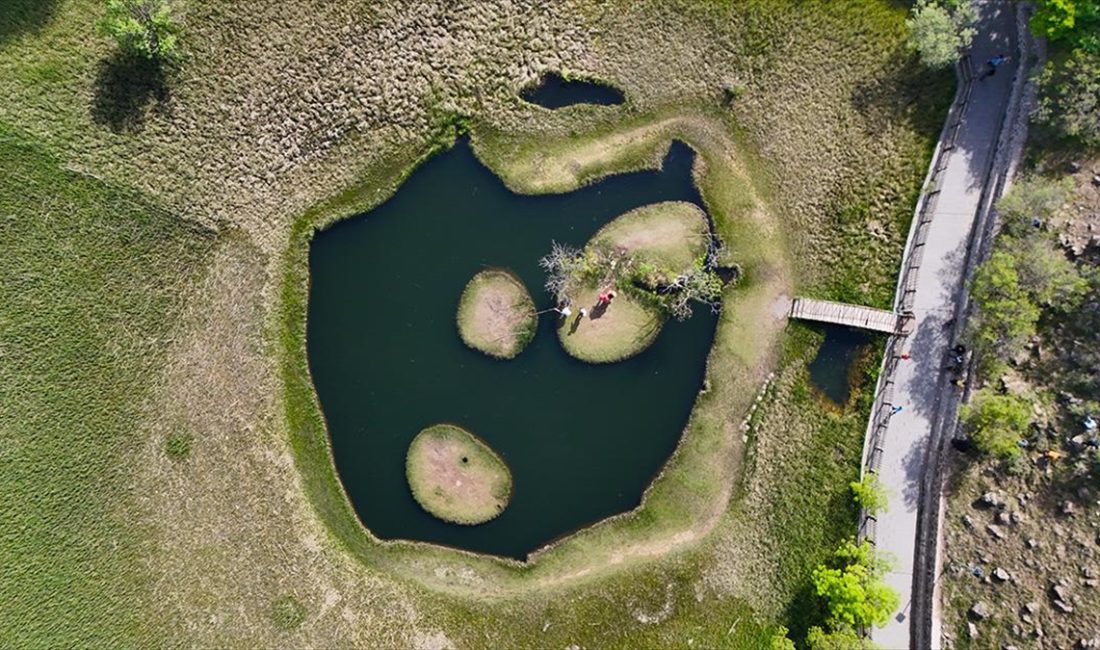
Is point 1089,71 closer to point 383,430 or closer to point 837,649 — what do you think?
point 837,649

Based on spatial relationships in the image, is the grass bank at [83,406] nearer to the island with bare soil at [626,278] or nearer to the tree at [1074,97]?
the island with bare soil at [626,278]

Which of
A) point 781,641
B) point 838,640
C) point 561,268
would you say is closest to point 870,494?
point 838,640

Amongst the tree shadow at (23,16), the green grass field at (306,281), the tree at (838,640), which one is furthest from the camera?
the green grass field at (306,281)

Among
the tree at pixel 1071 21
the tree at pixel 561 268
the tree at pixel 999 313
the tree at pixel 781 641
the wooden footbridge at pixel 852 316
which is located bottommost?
the tree at pixel 781 641

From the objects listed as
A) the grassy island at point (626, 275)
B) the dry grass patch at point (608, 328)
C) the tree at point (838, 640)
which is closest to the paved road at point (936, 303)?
the tree at point (838, 640)

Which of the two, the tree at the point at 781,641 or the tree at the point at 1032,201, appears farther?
the tree at the point at 781,641

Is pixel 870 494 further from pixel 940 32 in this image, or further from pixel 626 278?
pixel 940 32

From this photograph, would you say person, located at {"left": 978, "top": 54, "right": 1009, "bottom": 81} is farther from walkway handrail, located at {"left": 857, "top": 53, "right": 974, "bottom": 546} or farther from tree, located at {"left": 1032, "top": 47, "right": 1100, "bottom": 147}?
tree, located at {"left": 1032, "top": 47, "right": 1100, "bottom": 147}
